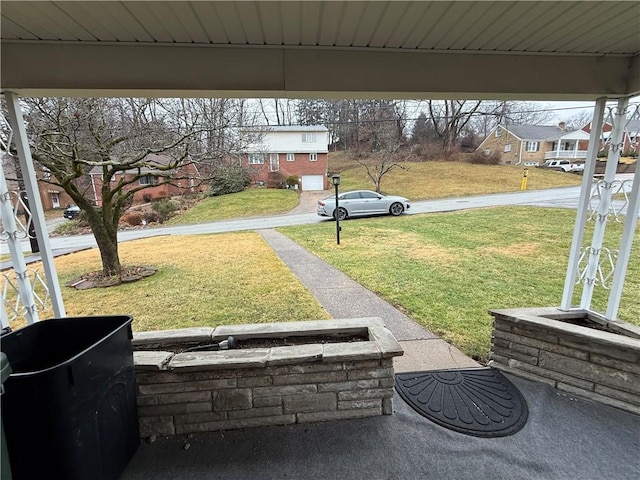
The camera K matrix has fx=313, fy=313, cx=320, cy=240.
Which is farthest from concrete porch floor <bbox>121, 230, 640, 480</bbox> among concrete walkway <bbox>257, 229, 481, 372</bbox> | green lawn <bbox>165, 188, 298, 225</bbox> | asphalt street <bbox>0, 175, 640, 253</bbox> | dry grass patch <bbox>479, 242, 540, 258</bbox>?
green lawn <bbox>165, 188, 298, 225</bbox>

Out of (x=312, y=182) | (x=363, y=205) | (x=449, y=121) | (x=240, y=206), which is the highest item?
(x=449, y=121)

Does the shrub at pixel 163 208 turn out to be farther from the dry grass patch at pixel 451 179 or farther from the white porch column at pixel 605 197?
the white porch column at pixel 605 197

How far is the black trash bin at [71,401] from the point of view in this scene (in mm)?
1247

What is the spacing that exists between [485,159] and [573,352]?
2600 cm

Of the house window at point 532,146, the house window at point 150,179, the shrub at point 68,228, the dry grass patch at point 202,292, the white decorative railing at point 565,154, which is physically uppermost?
the house window at point 532,146

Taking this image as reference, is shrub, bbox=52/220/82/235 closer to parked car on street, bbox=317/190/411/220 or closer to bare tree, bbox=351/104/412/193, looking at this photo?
parked car on street, bbox=317/190/411/220

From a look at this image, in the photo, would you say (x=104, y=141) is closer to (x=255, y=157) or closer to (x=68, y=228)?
(x=255, y=157)

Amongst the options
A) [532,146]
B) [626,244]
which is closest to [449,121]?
[532,146]

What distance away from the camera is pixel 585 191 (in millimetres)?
2385

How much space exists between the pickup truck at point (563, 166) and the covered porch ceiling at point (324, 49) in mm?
25180

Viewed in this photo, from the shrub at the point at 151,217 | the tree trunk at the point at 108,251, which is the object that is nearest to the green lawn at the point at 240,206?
the shrub at the point at 151,217

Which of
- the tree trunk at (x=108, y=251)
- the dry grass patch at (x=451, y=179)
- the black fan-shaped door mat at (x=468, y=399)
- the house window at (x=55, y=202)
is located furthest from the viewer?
the dry grass patch at (x=451, y=179)

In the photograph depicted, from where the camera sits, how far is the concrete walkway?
2713 millimetres

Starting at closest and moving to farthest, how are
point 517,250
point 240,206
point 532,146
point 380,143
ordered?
1. point 517,250
2. point 240,206
3. point 380,143
4. point 532,146
